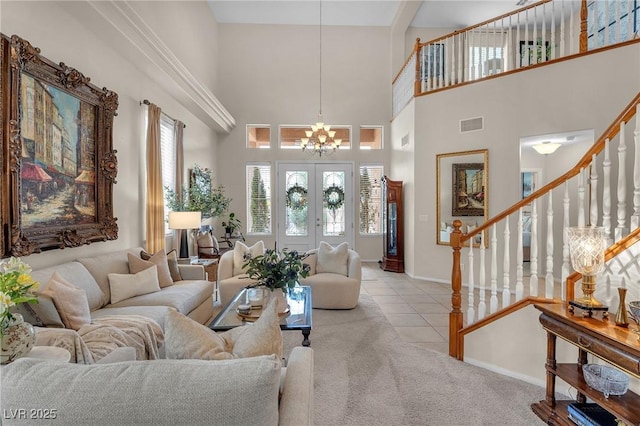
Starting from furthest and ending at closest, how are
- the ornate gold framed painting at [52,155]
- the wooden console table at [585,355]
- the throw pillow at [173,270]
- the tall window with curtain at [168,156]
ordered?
the tall window with curtain at [168,156] → the throw pillow at [173,270] → the ornate gold framed painting at [52,155] → the wooden console table at [585,355]

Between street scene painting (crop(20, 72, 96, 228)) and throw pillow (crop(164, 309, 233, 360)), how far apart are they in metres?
2.31

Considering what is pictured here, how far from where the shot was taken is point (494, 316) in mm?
2842

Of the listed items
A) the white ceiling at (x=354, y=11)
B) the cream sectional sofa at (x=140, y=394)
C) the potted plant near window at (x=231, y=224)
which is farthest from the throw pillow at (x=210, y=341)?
the white ceiling at (x=354, y=11)

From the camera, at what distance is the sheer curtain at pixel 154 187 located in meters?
4.48

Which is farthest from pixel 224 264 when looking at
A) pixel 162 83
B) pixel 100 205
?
pixel 162 83

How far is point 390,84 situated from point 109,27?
6390 mm

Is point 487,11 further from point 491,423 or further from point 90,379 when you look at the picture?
point 90,379

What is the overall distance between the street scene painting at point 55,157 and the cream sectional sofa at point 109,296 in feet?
1.54

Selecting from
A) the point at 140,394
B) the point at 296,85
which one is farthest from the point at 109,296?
the point at 296,85

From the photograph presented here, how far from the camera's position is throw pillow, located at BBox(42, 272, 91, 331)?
2.27 metres

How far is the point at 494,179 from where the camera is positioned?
5.47m

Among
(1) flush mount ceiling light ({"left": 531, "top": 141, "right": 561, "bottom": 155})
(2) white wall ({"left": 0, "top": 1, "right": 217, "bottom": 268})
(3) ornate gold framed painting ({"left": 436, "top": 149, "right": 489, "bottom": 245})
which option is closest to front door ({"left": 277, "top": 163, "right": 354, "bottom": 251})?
(3) ornate gold framed painting ({"left": 436, "top": 149, "right": 489, "bottom": 245})

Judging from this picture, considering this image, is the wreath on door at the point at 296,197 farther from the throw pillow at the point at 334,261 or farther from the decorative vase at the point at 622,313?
the decorative vase at the point at 622,313

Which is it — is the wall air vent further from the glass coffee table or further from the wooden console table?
the glass coffee table
